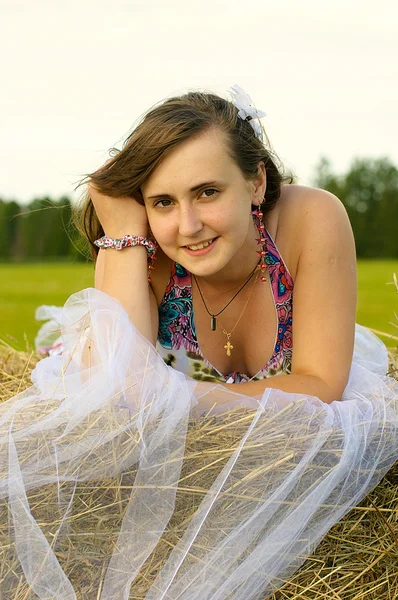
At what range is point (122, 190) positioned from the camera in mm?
2832

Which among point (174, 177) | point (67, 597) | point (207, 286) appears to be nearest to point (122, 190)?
point (174, 177)

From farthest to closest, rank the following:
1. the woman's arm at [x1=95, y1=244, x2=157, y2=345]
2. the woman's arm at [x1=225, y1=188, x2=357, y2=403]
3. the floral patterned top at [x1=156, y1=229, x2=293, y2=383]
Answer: the floral patterned top at [x1=156, y1=229, x2=293, y2=383], the woman's arm at [x1=95, y1=244, x2=157, y2=345], the woman's arm at [x1=225, y1=188, x2=357, y2=403]

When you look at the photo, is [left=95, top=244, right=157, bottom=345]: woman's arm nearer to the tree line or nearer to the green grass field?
the green grass field

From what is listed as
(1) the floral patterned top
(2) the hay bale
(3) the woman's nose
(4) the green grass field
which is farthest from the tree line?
(2) the hay bale

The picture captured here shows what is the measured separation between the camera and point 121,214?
2.95 metres

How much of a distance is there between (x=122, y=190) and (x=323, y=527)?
57.1 inches

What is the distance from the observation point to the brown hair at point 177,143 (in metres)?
2.63

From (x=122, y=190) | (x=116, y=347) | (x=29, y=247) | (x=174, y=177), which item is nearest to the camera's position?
(x=116, y=347)

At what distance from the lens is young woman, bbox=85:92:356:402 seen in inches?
103

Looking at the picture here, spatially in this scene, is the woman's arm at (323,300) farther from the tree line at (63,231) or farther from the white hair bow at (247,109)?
the tree line at (63,231)

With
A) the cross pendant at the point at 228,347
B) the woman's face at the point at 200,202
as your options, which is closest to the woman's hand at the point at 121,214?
the woman's face at the point at 200,202

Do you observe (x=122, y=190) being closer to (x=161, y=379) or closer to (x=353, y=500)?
(x=161, y=379)

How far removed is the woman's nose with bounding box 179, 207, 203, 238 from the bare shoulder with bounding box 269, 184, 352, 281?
0.51 meters

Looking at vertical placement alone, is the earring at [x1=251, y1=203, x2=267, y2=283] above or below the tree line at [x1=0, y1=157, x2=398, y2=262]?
above
